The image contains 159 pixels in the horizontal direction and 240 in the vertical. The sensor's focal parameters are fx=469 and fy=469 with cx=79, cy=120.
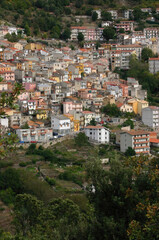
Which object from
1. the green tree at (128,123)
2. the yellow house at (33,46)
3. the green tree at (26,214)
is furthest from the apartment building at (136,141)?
the yellow house at (33,46)

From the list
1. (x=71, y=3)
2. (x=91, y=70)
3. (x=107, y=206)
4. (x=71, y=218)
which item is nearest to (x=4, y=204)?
(x=71, y=218)

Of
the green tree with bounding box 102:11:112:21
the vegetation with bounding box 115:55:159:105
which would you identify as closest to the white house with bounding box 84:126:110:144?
the vegetation with bounding box 115:55:159:105

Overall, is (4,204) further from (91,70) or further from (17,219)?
(91,70)

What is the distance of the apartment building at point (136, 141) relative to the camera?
20.3 meters

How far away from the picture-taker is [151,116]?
2420 centimetres

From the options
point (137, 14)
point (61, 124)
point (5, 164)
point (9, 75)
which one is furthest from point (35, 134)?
point (137, 14)

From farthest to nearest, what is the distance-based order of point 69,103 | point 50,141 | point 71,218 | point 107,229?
1. point 69,103
2. point 50,141
3. point 71,218
4. point 107,229

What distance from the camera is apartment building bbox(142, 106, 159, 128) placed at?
24141 millimetres

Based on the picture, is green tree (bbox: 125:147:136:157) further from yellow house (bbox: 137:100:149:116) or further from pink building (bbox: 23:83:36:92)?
pink building (bbox: 23:83:36:92)

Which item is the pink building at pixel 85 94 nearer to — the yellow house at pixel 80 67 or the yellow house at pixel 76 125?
the yellow house at pixel 76 125

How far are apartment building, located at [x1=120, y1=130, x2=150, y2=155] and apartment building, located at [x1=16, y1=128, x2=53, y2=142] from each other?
345cm

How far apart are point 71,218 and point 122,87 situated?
16.9 metres

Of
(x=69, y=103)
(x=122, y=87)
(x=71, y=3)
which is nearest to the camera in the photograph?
(x=69, y=103)

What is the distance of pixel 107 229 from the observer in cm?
641
